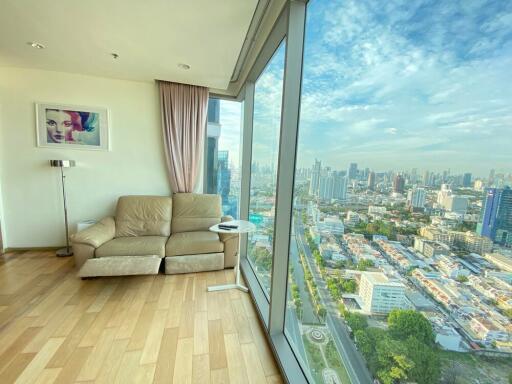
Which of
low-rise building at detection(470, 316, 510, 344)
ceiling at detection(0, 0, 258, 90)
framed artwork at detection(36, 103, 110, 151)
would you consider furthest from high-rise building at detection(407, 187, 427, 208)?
framed artwork at detection(36, 103, 110, 151)

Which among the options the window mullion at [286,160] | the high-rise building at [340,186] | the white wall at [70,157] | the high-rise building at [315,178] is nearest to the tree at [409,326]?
the high-rise building at [340,186]

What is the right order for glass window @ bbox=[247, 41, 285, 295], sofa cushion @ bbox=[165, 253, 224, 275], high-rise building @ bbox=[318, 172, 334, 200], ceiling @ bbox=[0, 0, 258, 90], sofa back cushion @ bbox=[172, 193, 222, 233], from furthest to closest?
sofa back cushion @ bbox=[172, 193, 222, 233] → sofa cushion @ bbox=[165, 253, 224, 275] → glass window @ bbox=[247, 41, 285, 295] → ceiling @ bbox=[0, 0, 258, 90] → high-rise building @ bbox=[318, 172, 334, 200]

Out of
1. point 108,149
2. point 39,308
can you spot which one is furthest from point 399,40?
point 108,149

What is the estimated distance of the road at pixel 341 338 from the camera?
97 cm

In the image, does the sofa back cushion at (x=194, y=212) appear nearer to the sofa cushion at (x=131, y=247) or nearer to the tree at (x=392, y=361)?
the sofa cushion at (x=131, y=247)

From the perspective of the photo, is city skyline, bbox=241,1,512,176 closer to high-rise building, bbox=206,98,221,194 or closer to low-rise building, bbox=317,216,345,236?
low-rise building, bbox=317,216,345,236

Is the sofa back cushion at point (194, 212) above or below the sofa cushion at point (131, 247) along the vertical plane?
above

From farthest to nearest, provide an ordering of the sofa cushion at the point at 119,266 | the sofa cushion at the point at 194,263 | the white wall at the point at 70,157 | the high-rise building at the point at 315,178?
1. the white wall at the point at 70,157
2. the sofa cushion at the point at 194,263
3. the sofa cushion at the point at 119,266
4. the high-rise building at the point at 315,178

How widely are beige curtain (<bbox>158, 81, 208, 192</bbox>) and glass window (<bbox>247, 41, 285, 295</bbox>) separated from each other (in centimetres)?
103

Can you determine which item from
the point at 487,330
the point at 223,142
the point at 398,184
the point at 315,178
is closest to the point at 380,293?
the point at 487,330

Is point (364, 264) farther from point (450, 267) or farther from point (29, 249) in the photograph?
point (29, 249)

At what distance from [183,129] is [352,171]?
2837mm

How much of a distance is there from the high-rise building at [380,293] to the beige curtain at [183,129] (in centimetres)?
289

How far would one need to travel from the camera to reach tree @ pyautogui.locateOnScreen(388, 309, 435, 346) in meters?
0.68
